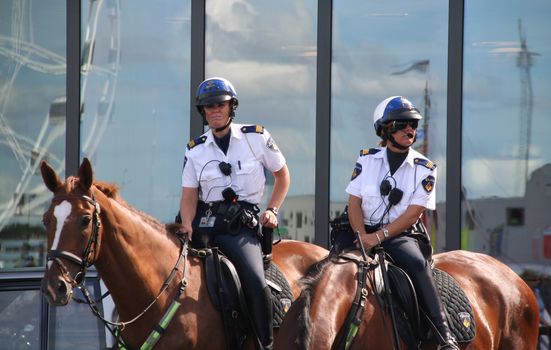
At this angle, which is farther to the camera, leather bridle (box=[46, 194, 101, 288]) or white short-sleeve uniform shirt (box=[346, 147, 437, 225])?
white short-sleeve uniform shirt (box=[346, 147, 437, 225])

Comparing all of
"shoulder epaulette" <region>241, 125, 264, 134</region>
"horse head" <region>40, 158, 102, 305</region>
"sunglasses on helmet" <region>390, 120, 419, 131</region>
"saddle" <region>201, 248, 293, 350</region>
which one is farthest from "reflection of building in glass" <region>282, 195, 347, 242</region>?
"horse head" <region>40, 158, 102, 305</region>

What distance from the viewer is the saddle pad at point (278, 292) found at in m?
5.96

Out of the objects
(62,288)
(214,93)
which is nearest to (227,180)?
(214,93)

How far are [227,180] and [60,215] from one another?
1.33 m

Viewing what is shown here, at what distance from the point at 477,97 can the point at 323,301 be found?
17.8 feet

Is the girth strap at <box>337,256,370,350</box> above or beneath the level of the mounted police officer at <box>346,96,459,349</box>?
beneath

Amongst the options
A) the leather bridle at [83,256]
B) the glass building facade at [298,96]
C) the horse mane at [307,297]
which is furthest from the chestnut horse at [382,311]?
the glass building facade at [298,96]

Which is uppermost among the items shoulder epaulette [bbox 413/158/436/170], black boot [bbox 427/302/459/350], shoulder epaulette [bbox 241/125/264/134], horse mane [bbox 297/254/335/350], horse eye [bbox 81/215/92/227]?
shoulder epaulette [bbox 241/125/264/134]

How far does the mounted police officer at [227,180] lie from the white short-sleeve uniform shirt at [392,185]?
556mm

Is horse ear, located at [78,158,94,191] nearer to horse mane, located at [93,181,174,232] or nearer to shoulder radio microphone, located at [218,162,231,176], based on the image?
horse mane, located at [93,181,174,232]

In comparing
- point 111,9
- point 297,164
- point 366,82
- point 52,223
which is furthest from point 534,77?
point 52,223

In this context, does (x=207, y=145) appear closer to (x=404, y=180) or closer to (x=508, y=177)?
(x=404, y=180)

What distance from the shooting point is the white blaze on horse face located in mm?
5136

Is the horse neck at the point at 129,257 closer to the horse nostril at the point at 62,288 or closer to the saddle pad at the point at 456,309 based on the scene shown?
the horse nostril at the point at 62,288
